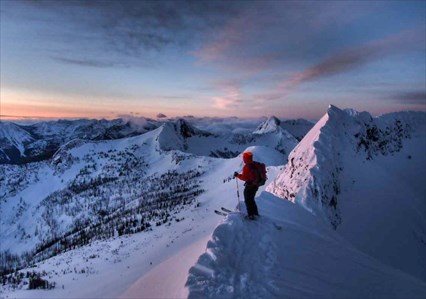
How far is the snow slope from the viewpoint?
41.3 ft

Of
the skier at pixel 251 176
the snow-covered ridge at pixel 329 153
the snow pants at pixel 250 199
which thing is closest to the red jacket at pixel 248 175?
the skier at pixel 251 176

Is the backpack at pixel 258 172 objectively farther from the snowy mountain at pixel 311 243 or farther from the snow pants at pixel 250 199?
the snowy mountain at pixel 311 243

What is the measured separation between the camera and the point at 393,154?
47406 millimetres

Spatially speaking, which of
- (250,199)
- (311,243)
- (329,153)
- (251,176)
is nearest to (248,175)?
(251,176)

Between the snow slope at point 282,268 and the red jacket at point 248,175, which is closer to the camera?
the snow slope at point 282,268

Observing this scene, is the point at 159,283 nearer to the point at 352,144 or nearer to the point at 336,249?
the point at 336,249

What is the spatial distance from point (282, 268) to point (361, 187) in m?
23.2

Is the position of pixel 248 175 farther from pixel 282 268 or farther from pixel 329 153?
pixel 329 153

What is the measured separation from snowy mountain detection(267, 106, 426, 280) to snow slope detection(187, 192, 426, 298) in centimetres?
865

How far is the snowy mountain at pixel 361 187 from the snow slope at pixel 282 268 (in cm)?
865

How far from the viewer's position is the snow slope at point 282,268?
12594 mm

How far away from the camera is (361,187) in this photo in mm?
34250

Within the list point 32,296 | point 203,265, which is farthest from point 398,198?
point 32,296

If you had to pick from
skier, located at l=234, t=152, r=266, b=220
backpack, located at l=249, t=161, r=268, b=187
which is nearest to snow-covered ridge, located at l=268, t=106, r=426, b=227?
backpack, located at l=249, t=161, r=268, b=187
